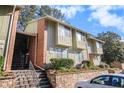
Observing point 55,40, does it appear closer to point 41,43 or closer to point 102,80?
point 41,43

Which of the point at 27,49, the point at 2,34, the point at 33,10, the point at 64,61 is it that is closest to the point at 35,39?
the point at 27,49

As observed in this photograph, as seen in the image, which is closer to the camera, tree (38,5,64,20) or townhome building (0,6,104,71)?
townhome building (0,6,104,71)

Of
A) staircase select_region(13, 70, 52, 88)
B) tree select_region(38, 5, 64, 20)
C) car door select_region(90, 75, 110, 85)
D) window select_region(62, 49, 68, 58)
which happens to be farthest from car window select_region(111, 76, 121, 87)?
tree select_region(38, 5, 64, 20)

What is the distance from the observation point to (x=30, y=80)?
45.5 feet

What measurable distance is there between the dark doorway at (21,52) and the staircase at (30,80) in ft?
14.5

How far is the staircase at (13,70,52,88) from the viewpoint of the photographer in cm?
1310

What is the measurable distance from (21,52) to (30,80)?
261 inches

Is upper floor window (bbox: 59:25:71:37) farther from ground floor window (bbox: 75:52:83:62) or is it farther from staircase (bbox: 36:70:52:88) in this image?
staircase (bbox: 36:70:52:88)

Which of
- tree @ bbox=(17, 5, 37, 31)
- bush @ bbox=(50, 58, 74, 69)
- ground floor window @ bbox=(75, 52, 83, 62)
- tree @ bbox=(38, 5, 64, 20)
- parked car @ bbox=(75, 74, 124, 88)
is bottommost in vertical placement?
parked car @ bbox=(75, 74, 124, 88)

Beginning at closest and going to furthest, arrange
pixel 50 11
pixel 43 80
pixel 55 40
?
pixel 43 80 → pixel 55 40 → pixel 50 11

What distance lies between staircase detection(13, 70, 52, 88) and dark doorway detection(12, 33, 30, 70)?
4413mm

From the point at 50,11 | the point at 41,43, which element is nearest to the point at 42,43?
the point at 41,43

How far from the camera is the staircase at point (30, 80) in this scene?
1310 cm
